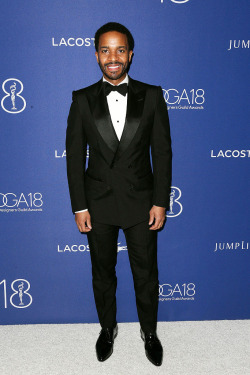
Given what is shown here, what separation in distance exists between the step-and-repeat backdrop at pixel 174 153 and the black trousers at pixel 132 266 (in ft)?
1.06

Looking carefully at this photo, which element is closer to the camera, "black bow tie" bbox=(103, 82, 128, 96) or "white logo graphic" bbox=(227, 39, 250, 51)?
"black bow tie" bbox=(103, 82, 128, 96)

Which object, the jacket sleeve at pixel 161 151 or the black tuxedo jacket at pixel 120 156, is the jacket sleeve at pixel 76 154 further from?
the jacket sleeve at pixel 161 151

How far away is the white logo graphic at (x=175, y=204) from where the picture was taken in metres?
2.53

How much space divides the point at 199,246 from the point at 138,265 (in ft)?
2.06

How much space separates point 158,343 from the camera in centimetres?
237

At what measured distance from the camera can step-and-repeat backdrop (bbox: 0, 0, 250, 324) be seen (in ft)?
7.33

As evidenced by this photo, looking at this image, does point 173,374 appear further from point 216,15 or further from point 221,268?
point 216,15

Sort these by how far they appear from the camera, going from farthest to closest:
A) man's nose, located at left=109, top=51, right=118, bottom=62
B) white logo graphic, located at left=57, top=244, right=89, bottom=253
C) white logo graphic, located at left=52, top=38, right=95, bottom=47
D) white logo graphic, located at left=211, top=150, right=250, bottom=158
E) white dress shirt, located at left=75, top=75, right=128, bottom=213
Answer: white logo graphic, located at left=57, top=244, right=89, bottom=253 < white logo graphic, located at left=211, top=150, right=250, bottom=158 < white logo graphic, located at left=52, top=38, right=95, bottom=47 < white dress shirt, located at left=75, top=75, right=128, bottom=213 < man's nose, located at left=109, top=51, right=118, bottom=62

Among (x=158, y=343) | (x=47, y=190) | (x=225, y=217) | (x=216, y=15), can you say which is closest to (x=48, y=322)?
(x=158, y=343)

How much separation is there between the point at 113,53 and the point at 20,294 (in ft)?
6.56

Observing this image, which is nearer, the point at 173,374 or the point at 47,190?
the point at 173,374

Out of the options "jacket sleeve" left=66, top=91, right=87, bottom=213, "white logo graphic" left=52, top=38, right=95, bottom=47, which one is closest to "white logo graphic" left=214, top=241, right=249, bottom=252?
"jacket sleeve" left=66, top=91, right=87, bottom=213

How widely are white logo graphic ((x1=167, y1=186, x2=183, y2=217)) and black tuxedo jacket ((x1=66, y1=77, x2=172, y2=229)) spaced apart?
15.2 inches

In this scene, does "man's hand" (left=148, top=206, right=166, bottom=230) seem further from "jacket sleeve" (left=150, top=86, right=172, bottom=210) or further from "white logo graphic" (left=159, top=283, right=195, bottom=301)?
"white logo graphic" (left=159, top=283, right=195, bottom=301)
